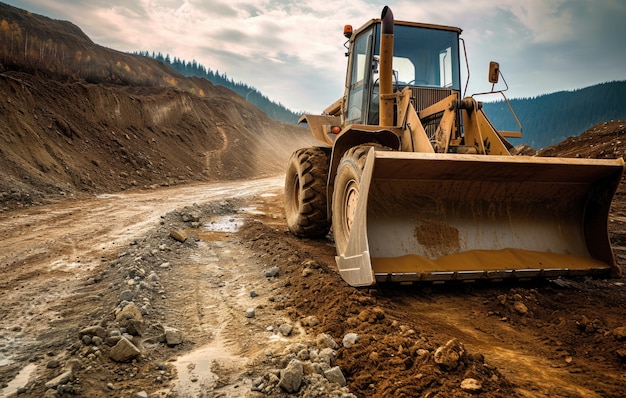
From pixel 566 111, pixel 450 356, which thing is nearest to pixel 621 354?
pixel 450 356

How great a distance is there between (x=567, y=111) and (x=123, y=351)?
32682 mm

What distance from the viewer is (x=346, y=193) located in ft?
15.8

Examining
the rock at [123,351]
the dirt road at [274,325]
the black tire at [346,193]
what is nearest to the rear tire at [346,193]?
the black tire at [346,193]

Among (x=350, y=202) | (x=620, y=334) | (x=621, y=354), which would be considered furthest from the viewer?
(x=350, y=202)

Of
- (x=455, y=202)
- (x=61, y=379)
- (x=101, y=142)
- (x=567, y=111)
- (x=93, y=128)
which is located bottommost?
(x=61, y=379)

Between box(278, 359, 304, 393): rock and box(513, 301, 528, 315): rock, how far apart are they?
6.89 ft

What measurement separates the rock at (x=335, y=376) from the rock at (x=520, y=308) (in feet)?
6.18

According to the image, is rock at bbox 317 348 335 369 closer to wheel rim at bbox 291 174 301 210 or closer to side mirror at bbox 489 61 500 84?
side mirror at bbox 489 61 500 84

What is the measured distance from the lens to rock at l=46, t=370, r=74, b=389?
8.11 ft

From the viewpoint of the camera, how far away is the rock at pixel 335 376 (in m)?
2.56

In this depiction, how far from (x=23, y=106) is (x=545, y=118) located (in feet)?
97.1

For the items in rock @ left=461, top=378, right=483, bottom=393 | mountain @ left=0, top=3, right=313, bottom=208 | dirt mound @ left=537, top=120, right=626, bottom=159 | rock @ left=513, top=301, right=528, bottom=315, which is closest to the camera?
rock @ left=461, top=378, right=483, bottom=393

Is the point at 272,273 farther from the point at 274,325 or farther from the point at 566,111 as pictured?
the point at 566,111

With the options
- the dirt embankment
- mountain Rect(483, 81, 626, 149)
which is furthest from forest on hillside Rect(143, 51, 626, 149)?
the dirt embankment
